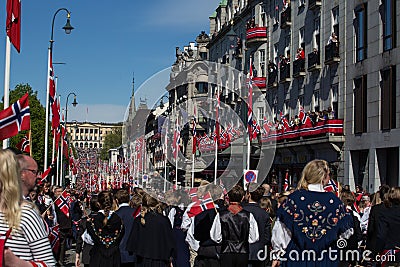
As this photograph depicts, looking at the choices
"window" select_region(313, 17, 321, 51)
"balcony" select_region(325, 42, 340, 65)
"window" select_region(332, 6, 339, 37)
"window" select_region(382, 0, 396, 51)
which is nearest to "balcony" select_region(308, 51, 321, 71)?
"window" select_region(313, 17, 321, 51)

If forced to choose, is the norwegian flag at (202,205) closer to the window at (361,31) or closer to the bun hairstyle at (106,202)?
the bun hairstyle at (106,202)

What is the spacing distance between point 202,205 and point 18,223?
743 centimetres

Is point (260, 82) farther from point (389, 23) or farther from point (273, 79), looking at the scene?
point (389, 23)

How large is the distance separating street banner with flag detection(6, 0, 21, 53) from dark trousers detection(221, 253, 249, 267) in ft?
→ 30.5

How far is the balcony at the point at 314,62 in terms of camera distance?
35.6 m

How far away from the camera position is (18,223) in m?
4.06

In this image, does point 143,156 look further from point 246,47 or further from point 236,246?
point 236,246

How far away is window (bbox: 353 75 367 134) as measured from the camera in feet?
100

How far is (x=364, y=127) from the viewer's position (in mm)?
30594

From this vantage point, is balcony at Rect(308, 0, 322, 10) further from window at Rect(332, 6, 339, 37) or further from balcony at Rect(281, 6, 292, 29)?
balcony at Rect(281, 6, 292, 29)

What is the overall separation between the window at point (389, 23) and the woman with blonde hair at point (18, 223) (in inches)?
969

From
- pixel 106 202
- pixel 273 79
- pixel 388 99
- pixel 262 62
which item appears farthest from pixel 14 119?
pixel 262 62

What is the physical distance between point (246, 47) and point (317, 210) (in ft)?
145

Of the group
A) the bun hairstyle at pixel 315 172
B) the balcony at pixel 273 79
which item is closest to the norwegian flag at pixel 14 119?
the bun hairstyle at pixel 315 172
